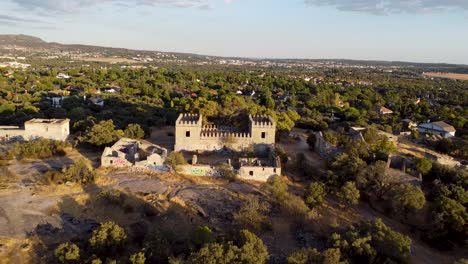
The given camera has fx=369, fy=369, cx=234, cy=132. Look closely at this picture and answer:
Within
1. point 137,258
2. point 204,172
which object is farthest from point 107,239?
point 204,172

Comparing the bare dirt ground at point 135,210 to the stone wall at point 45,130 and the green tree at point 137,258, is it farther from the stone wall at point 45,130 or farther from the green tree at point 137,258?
the stone wall at point 45,130

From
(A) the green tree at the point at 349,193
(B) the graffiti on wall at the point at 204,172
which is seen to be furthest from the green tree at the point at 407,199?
(B) the graffiti on wall at the point at 204,172

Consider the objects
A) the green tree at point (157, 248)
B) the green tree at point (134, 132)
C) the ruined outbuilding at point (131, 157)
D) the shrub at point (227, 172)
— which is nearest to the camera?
the green tree at point (157, 248)

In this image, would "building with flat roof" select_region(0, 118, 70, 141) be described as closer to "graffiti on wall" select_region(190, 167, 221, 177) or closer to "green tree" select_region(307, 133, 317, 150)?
"graffiti on wall" select_region(190, 167, 221, 177)

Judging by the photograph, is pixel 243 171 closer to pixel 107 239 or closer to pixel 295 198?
pixel 295 198

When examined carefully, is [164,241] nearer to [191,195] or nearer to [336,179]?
[191,195]

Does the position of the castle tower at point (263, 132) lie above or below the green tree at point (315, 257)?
above
